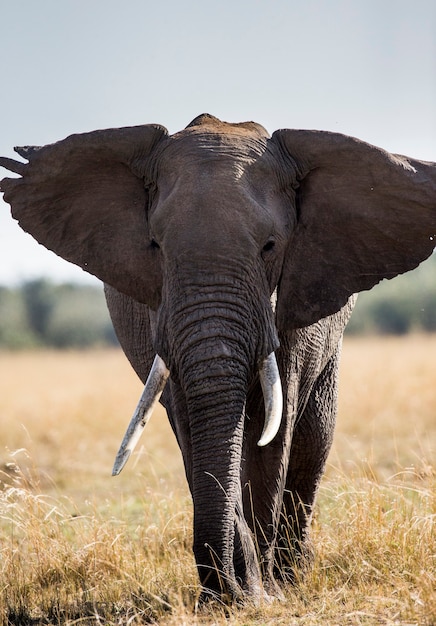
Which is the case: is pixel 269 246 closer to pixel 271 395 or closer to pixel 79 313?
pixel 271 395

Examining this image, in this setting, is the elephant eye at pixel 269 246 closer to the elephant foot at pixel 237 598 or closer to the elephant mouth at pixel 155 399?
the elephant mouth at pixel 155 399

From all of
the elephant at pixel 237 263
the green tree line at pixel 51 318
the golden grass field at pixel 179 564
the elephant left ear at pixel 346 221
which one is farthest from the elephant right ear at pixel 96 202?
the green tree line at pixel 51 318

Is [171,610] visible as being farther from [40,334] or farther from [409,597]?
[40,334]

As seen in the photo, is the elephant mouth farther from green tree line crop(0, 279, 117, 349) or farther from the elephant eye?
green tree line crop(0, 279, 117, 349)

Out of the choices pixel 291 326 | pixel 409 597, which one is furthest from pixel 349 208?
pixel 409 597

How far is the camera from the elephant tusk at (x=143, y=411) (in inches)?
180

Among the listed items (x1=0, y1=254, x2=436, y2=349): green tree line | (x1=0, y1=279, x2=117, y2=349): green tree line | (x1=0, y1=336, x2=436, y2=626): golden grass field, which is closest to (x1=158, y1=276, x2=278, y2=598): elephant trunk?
(x1=0, y1=336, x2=436, y2=626): golden grass field

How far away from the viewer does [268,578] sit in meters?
5.30

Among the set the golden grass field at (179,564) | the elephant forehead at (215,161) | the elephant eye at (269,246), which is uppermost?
the elephant forehead at (215,161)

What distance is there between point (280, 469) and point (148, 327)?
4.75 feet

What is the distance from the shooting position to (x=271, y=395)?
459 centimetres

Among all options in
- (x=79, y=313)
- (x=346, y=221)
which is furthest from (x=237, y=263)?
(x=79, y=313)

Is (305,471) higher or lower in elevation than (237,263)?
lower

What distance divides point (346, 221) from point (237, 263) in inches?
Answer: 35.8
